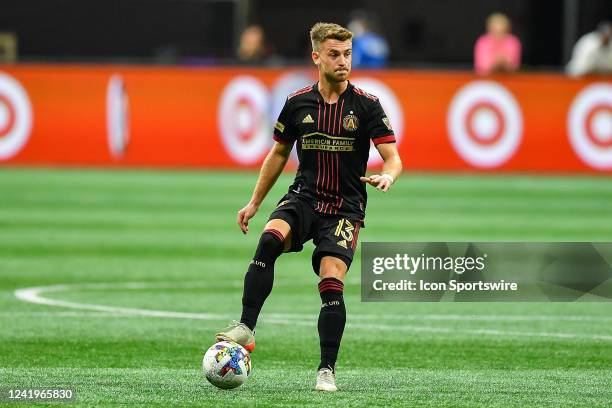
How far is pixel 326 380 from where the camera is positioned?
25.9 feet

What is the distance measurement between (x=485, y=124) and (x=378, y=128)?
17.0 meters

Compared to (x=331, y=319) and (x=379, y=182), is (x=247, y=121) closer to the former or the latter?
(x=331, y=319)

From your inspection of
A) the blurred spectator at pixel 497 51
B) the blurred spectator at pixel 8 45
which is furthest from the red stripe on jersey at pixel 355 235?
the blurred spectator at pixel 8 45

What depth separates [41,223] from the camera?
703 inches

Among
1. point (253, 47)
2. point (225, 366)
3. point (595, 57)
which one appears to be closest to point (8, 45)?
point (253, 47)

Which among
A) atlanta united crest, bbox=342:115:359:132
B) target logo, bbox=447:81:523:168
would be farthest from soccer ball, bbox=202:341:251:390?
target logo, bbox=447:81:523:168

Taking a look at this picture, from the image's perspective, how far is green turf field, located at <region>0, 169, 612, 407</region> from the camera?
807 cm

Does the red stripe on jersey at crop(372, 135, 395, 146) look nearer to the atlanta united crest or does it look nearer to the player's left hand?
the atlanta united crest

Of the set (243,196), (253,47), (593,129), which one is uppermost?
(253,47)

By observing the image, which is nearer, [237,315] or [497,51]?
[237,315]

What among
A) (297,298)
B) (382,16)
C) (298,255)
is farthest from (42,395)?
(382,16)

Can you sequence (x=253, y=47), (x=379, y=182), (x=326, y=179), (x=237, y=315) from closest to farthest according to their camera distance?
(x=379, y=182), (x=326, y=179), (x=237, y=315), (x=253, y=47)

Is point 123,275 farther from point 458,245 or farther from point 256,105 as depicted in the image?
point 256,105

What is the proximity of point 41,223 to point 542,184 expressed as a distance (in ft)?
30.9
